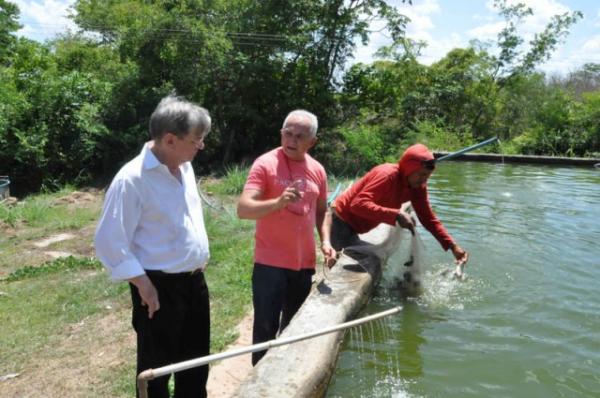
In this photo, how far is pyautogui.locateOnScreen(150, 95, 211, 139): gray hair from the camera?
2.32 meters

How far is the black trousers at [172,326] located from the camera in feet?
8.25

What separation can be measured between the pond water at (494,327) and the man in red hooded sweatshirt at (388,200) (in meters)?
0.74

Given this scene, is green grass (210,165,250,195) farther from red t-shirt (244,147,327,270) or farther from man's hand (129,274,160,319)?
man's hand (129,274,160,319)

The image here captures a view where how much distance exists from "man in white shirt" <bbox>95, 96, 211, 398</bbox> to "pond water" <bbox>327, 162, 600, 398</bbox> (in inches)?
63.8

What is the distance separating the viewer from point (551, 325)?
491 centimetres

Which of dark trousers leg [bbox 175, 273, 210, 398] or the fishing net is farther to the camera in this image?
the fishing net

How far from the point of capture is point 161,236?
7.99ft

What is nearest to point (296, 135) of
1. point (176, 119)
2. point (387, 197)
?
point (176, 119)

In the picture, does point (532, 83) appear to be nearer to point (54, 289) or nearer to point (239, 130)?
point (239, 130)

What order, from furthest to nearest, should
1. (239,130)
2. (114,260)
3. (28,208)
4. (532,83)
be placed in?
(532,83) < (239,130) < (28,208) < (114,260)

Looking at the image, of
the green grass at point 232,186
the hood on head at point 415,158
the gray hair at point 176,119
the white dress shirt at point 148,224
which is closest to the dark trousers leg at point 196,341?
the white dress shirt at point 148,224

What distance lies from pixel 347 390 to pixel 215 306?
1549 millimetres

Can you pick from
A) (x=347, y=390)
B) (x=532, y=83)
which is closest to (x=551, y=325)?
(x=347, y=390)

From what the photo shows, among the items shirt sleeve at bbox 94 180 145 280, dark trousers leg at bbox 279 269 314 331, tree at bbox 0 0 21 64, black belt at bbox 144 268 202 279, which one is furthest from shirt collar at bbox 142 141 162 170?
tree at bbox 0 0 21 64
